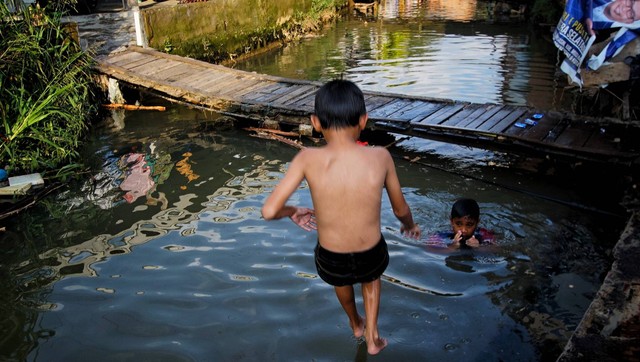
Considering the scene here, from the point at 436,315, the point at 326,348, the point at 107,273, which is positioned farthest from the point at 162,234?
the point at 436,315

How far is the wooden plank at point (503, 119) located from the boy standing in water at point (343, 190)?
4249mm

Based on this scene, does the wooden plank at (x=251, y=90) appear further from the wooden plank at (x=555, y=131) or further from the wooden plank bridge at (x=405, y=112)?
the wooden plank at (x=555, y=131)

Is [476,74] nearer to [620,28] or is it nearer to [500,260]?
[620,28]

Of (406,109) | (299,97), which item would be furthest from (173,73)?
(406,109)

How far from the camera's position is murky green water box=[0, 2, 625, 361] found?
4.11 metres

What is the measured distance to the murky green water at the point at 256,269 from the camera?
A: 4.11 m

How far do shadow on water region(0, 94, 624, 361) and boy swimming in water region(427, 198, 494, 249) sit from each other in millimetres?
108

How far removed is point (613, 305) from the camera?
3389 millimetres

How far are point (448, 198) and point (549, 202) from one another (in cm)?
117

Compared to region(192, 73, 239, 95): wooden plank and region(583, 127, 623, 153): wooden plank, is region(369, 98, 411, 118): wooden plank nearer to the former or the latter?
region(583, 127, 623, 153): wooden plank

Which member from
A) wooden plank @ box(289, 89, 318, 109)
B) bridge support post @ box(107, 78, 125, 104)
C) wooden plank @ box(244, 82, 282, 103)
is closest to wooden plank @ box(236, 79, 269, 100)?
wooden plank @ box(244, 82, 282, 103)

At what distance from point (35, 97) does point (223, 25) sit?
7.95 metres

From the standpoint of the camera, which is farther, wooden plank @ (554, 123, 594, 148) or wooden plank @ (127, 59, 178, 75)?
wooden plank @ (127, 59, 178, 75)

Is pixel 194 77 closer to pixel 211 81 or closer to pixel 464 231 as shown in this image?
pixel 211 81
